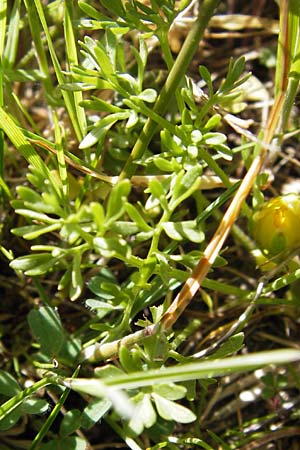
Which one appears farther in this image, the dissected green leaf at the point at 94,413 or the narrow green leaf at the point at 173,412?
the dissected green leaf at the point at 94,413

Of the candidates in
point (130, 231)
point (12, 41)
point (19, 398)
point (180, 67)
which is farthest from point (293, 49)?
point (19, 398)

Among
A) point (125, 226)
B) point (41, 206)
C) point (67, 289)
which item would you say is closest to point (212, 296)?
point (67, 289)

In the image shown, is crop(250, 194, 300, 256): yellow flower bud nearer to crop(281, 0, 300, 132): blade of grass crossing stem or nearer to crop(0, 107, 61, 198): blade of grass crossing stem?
crop(281, 0, 300, 132): blade of grass crossing stem

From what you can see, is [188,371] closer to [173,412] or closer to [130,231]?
[173,412]

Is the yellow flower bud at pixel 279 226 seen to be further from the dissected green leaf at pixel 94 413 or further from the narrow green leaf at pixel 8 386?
the narrow green leaf at pixel 8 386

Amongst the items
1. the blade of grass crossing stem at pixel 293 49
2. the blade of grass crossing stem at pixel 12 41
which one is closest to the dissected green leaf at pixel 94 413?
the blade of grass crossing stem at pixel 293 49

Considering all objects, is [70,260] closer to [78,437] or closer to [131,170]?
[131,170]
